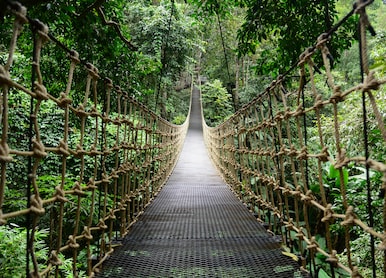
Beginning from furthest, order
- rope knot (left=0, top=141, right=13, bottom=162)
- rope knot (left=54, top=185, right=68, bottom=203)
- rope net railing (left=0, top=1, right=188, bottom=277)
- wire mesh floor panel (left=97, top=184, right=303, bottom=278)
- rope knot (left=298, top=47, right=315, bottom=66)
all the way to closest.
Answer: wire mesh floor panel (left=97, top=184, right=303, bottom=278)
rope knot (left=298, top=47, right=315, bottom=66)
rope knot (left=54, top=185, right=68, bottom=203)
rope net railing (left=0, top=1, right=188, bottom=277)
rope knot (left=0, top=141, right=13, bottom=162)

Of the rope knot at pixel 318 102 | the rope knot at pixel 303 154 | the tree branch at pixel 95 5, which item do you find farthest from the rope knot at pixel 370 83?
the tree branch at pixel 95 5

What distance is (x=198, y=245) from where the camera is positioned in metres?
1.31

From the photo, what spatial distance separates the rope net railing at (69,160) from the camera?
0.67 metres

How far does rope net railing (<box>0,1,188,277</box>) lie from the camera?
0.67 m

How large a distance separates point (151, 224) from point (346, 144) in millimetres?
→ 1434

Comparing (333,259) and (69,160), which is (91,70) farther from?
(69,160)

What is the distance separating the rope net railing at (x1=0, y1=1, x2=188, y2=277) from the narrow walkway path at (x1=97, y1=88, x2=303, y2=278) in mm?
81

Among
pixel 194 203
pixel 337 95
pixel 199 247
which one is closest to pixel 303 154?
pixel 337 95

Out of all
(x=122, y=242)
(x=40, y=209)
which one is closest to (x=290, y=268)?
(x=122, y=242)

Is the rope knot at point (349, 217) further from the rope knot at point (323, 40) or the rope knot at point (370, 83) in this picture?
the rope knot at point (323, 40)

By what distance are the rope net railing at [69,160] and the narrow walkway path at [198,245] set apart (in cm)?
8

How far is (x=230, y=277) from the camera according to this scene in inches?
39.5

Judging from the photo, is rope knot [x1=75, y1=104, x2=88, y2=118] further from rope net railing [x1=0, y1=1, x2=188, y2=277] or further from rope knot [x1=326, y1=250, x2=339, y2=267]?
rope knot [x1=326, y1=250, x2=339, y2=267]

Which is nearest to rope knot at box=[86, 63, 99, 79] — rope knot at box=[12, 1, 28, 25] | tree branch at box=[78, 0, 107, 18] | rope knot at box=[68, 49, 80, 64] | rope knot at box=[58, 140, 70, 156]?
rope knot at box=[68, 49, 80, 64]
